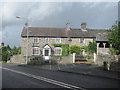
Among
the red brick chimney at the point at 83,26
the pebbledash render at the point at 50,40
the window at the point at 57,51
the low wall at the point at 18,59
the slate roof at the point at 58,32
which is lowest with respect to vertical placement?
the low wall at the point at 18,59

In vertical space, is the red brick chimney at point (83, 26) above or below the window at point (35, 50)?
above

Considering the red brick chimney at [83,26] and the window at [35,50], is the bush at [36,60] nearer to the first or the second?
the window at [35,50]

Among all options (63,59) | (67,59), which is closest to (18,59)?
(63,59)

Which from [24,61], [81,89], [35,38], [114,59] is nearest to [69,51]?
[35,38]

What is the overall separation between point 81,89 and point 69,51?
102 ft

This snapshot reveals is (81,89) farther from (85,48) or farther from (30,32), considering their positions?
(30,32)

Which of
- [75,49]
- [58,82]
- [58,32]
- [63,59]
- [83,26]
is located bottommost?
[58,82]

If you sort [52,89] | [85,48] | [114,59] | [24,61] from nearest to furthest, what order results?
[52,89] → [114,59] → [24,61] → [85,48]

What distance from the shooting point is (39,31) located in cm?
4119

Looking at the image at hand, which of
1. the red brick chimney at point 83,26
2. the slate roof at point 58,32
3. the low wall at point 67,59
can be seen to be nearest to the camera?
the low wall at point 67,59

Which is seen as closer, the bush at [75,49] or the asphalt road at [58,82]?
the asphalt road at [58,82]

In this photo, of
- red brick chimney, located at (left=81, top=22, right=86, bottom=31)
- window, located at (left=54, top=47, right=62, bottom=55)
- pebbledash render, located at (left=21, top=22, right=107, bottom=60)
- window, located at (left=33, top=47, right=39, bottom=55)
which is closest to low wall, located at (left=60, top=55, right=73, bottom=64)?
pebbledash render, located at (left=21, top=22, right=107, bottom=60)

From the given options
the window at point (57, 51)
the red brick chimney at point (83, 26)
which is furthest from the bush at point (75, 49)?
the red brick chimney at point (83, 26)

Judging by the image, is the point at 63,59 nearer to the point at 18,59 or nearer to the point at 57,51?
the point at 18,59
